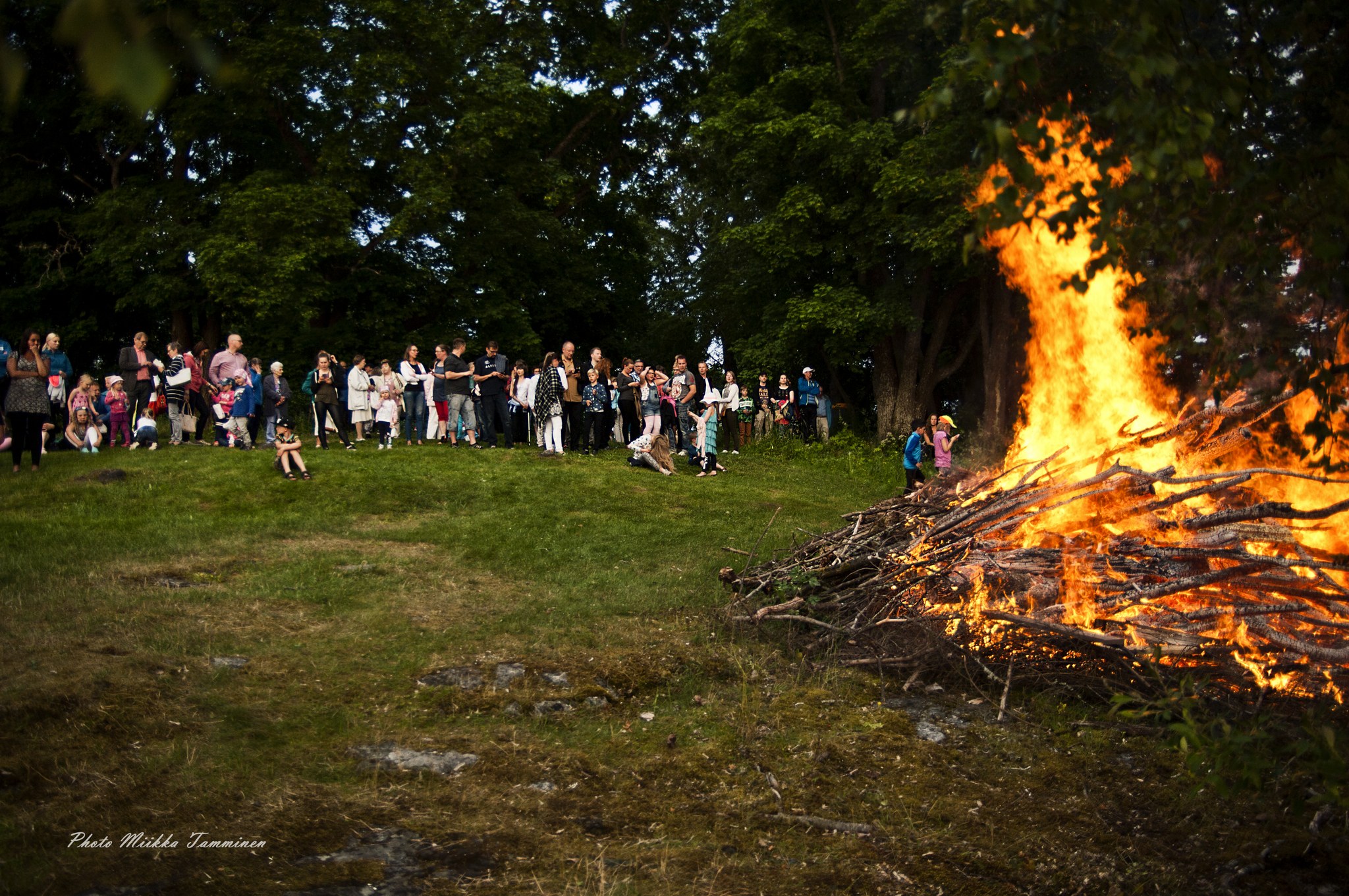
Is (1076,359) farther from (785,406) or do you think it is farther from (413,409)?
(785,406)

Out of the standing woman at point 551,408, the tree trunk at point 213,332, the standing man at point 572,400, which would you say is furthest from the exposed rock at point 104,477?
the tree trunk at point 213,332

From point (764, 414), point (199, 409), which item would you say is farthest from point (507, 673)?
point (764, 414)

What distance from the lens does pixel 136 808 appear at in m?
5.88

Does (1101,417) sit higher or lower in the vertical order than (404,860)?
higher

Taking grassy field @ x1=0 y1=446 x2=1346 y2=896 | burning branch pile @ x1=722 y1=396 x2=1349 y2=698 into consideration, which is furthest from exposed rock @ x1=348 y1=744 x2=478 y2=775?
burning branch pile @ x1=722 y1=396 x2=1349 y2=698

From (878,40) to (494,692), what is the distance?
23.5 metres

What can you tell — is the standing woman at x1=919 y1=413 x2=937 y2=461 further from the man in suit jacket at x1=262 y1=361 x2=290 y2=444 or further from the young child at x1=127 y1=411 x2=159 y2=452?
the young child at x1=127 y1=411 x2=159 y2=452

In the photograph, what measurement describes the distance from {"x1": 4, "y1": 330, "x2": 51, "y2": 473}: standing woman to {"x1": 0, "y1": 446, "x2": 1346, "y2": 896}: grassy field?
12.2 feet

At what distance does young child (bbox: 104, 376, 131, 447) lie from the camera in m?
19.3

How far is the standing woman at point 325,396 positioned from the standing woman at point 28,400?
15.4 feet

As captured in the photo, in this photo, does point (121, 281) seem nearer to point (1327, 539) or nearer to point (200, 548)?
point (200, 548)

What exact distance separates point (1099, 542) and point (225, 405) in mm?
15792

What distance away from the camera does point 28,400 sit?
15.6m

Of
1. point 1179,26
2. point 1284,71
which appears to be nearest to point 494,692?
point 1179,26
